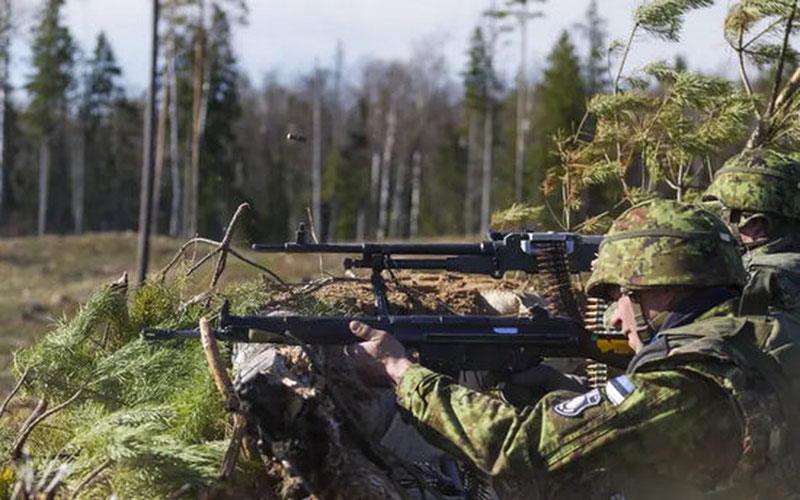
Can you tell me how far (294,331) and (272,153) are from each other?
56.7m

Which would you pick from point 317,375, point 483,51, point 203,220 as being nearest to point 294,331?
point 317,375

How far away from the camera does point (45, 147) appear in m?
52.3

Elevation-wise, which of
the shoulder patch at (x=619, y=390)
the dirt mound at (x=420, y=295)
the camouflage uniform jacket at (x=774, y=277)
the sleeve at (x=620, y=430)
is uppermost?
the camouflage uniform jacket at (x=774, y=277)

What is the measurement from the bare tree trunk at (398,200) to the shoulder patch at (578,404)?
153 ft

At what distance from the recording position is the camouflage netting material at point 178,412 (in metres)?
3.54

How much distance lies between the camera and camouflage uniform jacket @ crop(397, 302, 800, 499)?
3.08 metres

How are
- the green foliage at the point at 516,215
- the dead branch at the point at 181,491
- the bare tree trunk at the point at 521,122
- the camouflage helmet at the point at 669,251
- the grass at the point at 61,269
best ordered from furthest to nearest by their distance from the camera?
1. the bare tree trunk at the point at 521,122
2. the grass at the point at 61,269
3. the green foliage at the point at 516,215
4. the dead branch at the point at 181,491
5. the camouflage helmet at the point at 669,251

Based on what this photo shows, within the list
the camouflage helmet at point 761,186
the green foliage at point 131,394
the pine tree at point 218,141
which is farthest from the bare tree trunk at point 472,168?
the green foliage at point 131,394

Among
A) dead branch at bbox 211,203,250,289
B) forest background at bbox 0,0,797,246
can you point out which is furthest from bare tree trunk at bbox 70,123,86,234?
dead branch at bbox 211,203,250,289

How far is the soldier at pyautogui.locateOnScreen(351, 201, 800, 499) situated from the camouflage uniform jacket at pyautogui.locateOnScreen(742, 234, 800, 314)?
6cm

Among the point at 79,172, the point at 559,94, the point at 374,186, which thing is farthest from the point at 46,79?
the point at 559,94

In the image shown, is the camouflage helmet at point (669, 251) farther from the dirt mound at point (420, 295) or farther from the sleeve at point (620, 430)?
the dirt mound at point (420, 295)

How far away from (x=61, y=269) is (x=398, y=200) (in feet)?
80.4

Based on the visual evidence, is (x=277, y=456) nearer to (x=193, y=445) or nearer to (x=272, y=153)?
(x=193, y=445)
